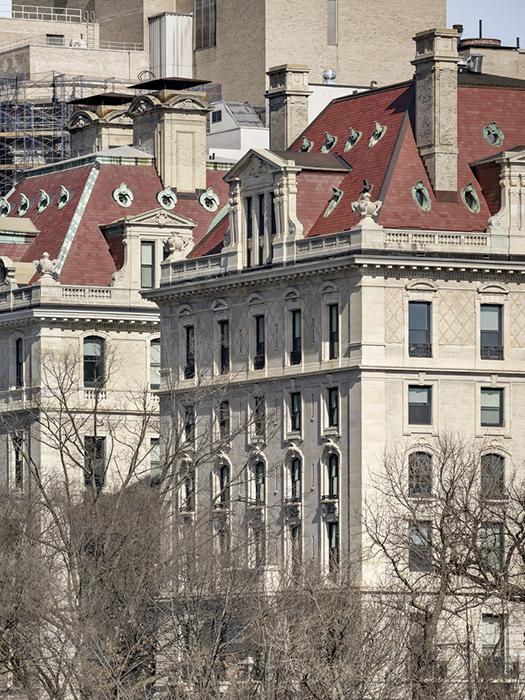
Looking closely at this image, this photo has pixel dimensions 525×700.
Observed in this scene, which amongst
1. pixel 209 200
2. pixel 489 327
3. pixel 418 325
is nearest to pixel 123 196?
pixel 209 200

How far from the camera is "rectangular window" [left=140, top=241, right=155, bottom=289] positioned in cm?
15788

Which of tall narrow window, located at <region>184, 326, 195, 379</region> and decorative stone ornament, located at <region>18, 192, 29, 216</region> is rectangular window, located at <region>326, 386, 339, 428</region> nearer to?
tall narrow window, located at <region>184, 326, 195, 379</region>

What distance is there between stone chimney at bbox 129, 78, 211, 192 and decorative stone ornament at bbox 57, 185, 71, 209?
14.7 ft

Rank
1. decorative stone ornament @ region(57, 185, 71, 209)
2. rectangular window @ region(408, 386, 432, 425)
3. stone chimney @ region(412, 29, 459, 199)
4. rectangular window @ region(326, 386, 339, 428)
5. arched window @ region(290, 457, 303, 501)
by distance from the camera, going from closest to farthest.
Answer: rectangular window @ region(408, 386, 432, 425) → rectangular window @ region(326, 386, 339, 428) → stone chimney @ region(412, 29, 459, 199) → arched window @ region(290, 457, 303, 501) → decorative stone ornament @ region(57, 185, 71, 209)

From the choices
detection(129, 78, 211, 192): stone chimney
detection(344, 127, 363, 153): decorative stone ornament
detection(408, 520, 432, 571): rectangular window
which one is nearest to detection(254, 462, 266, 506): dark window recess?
detection(408, 520, 432, 571): rectangular window

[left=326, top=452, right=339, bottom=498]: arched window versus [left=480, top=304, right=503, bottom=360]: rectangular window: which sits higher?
[left=480, top=304, right=503, bottom=360]: rectangular window

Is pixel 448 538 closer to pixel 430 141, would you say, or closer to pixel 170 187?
pixel 430 141

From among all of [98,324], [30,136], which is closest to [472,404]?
[98,324]

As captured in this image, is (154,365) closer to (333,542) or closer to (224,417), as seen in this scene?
(224,417)

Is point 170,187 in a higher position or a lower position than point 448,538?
higher

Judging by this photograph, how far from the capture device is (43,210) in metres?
165

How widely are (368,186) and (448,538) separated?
16556 millimetres

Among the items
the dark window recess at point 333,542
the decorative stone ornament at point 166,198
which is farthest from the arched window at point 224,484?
the decorative stone ornament at point 166,198

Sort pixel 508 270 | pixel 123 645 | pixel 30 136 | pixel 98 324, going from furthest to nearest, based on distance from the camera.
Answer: pixel 30 136
pixel 98 324
pixel 508 270
pixel 123 645
